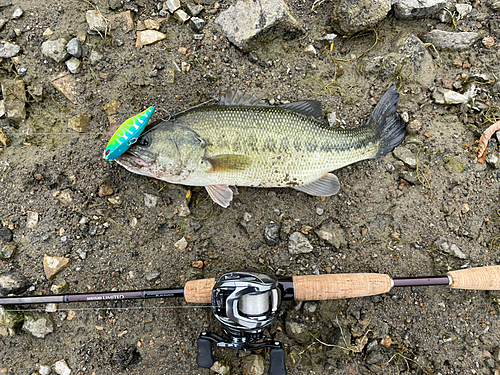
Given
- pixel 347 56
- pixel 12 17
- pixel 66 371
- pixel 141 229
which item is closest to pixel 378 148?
pixel 347 56

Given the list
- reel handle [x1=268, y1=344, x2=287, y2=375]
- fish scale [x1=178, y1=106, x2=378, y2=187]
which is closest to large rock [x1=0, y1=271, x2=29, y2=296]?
fish scale [x1=178, y1=106, x2=378, y2=187]

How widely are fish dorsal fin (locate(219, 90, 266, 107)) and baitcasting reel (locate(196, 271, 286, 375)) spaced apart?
1.61 metres

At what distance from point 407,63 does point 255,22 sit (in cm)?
167

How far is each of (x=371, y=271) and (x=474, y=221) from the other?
47.3 inches

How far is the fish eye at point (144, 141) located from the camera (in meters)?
2.88

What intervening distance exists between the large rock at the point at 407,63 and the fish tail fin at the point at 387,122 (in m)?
0.34

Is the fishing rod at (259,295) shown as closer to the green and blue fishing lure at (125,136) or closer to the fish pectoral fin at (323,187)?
the fish pectoral fin at (323,187)

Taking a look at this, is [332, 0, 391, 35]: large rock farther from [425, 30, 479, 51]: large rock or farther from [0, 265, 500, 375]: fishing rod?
[0, 265, 500, 375]: fishing rod

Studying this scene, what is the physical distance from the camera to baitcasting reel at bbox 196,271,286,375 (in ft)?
8.17

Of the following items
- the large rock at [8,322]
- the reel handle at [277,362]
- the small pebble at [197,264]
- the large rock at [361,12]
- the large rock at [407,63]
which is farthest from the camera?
the large rock at [407,63]

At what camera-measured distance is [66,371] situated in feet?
10.1

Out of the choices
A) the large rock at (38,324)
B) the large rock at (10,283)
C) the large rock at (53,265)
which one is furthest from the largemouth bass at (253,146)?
the large rock at (38,324)

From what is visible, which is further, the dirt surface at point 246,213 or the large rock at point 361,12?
the large rock at point 361,12

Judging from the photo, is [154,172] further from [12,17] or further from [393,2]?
[393,2]
